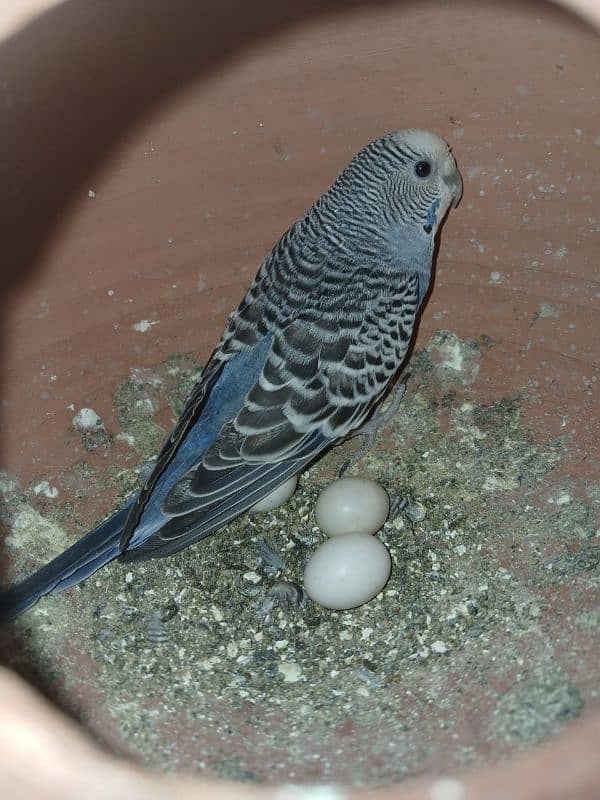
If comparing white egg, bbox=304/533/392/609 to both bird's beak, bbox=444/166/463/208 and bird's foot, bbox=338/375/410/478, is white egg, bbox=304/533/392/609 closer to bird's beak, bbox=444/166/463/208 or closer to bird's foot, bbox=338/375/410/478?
bird's foot, bbox=338/375/410/478

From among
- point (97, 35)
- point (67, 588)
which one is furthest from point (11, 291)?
point (67, 588)

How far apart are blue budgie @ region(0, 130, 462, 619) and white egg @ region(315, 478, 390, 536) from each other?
12cm

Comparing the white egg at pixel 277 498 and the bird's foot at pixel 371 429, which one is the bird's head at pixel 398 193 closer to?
the bird's foot at pixel 371 429

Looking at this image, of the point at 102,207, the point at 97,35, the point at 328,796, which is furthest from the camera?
the point at 102,207

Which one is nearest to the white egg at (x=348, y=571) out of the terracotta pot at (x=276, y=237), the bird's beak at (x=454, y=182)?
the terracotta pot at (x=276, y=237)

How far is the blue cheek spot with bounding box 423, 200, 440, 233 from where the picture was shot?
1869 millimetres

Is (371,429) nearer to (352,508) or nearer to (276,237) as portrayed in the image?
(352,508)

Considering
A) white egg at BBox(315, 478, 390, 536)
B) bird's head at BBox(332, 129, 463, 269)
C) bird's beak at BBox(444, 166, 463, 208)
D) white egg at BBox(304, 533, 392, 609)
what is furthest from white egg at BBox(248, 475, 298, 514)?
bird's beak at BBox(444, 166, 463, 208)

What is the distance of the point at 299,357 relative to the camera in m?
1.68

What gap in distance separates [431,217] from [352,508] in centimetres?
77

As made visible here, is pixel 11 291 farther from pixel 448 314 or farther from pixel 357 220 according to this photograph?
pixel 448 314

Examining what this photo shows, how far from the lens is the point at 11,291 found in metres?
1.68

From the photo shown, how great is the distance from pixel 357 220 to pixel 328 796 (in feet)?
4.54

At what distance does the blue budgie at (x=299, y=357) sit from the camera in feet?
5.24
